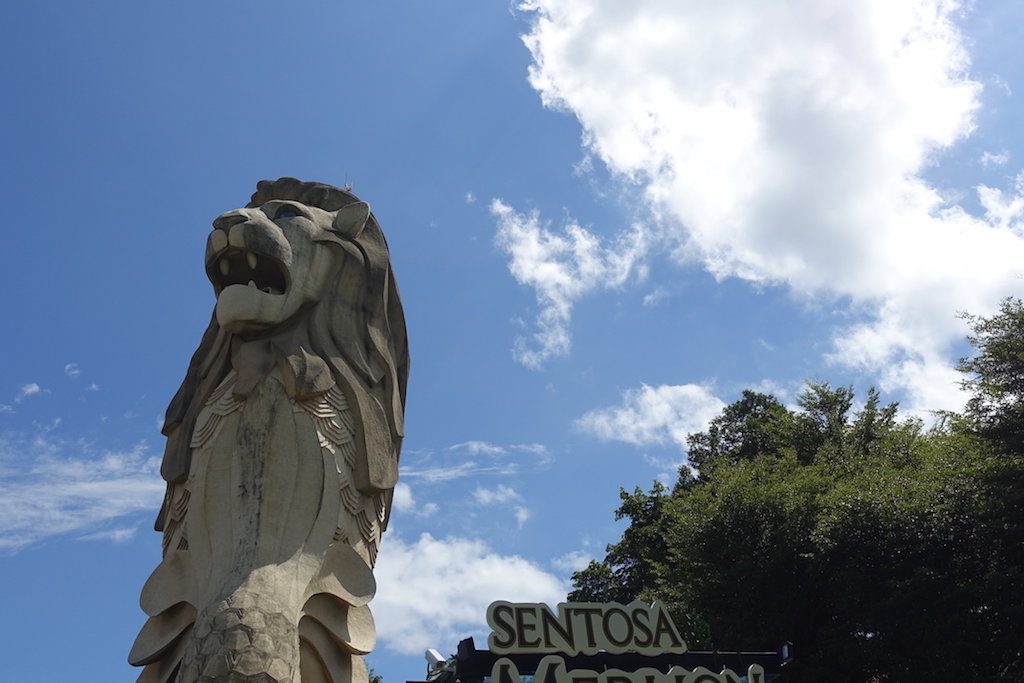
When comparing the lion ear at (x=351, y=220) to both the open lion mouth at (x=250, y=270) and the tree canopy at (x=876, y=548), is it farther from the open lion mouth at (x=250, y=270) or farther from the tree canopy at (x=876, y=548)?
the tree canopy at (x=876, y=548)

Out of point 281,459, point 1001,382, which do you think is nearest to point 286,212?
point 281,459

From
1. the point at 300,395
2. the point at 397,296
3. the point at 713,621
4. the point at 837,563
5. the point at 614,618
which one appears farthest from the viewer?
the point at 713,621

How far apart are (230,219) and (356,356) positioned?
2220 mm

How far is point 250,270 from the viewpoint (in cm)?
1235

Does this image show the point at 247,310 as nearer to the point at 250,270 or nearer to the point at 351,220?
the point at 250,270

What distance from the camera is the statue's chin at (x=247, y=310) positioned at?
1184cm

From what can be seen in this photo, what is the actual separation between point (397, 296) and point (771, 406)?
22.2 meters

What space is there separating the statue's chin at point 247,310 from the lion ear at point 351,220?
53.4 inches

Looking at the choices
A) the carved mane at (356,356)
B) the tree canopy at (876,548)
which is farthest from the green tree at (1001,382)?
the carved mane at (356,356)

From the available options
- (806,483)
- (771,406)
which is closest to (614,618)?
(806,483)

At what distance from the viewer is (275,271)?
1234 centimetres

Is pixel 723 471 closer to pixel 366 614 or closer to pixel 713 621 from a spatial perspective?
pixel 713 621

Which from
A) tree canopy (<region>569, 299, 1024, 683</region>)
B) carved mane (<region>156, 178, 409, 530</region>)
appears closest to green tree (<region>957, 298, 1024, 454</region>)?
tree canopy (<region>569, 299, 1024, 683</region>)

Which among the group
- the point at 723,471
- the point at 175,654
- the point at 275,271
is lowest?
the point at 175,654
